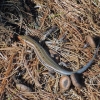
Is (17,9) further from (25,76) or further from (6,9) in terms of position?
(25,76)

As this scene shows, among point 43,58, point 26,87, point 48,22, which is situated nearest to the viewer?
point 26,87

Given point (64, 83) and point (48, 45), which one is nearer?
point (64, 83)

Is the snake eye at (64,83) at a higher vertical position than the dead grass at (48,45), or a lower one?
lower

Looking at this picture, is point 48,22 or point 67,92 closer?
point 67,92

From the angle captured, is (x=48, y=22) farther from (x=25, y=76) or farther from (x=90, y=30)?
(x=25, y=76)

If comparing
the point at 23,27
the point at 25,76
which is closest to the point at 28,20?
the point at 23,27

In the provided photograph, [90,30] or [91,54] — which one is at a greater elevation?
[90,30]

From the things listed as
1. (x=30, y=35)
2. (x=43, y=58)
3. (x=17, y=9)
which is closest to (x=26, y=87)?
(x=43, y=58)

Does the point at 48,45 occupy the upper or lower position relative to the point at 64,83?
upper

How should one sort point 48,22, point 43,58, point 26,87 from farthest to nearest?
1. point 48,22
2. point 43,58
3. point 26,87

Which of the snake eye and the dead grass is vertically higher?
the dead grass

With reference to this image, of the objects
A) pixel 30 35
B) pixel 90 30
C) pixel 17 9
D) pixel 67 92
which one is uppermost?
pixel 17 9
